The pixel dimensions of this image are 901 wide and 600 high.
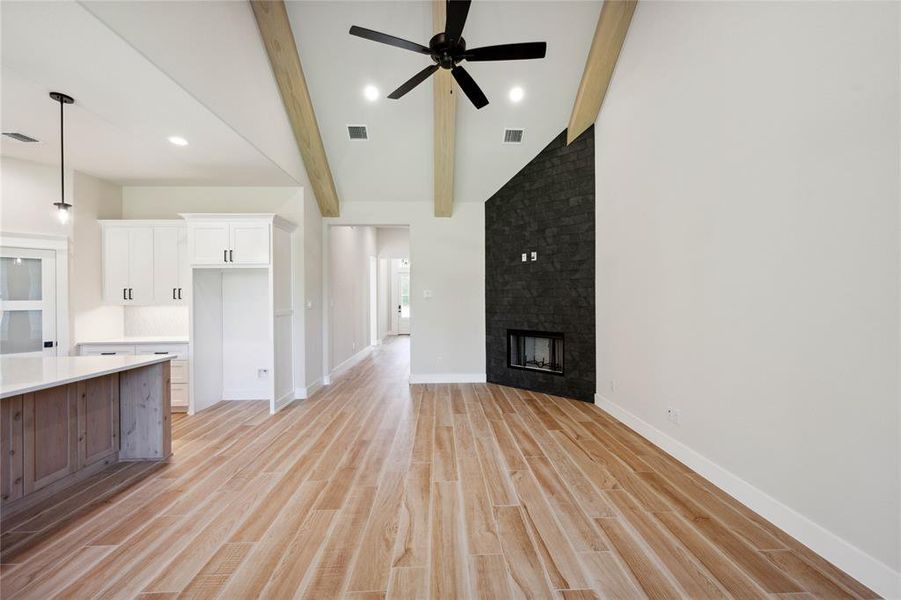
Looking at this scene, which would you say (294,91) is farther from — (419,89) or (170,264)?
(170,264)

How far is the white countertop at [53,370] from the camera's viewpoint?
6.47 feet

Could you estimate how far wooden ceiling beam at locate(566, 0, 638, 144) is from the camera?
346cm

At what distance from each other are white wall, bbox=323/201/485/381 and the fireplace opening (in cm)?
52

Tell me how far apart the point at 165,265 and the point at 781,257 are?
18.6ft

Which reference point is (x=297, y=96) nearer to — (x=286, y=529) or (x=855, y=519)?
(x=286, y=529)

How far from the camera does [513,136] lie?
4633mm

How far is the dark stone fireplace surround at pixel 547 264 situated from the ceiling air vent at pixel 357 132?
197 centimetres

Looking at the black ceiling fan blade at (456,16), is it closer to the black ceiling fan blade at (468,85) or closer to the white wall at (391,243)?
the black ceiling fan blade at (468,85)

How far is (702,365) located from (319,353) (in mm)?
4651

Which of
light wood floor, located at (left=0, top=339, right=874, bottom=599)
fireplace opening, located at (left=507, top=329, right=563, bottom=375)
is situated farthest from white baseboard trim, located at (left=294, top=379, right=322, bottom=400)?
fireplace opening, located at (left=507, top=329, right=563, bottom=375)

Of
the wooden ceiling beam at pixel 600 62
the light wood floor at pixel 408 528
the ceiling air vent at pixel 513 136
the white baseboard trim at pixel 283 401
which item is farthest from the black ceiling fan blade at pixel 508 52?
the white baseboard trim at pixel 283 401

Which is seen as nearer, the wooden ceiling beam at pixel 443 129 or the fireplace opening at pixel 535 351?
the wooden ceiling beam at pixel 443 129

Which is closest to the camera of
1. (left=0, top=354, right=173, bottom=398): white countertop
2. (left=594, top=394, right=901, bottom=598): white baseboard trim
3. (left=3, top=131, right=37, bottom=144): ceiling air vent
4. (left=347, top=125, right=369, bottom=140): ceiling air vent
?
(left=594, top=394, right=901, bottom=598): white baseboard trim

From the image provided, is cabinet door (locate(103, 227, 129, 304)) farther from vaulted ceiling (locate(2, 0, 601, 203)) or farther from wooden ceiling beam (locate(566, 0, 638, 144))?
Answer: wooden ceiling beam (locate(566, 0, 638, 144))
